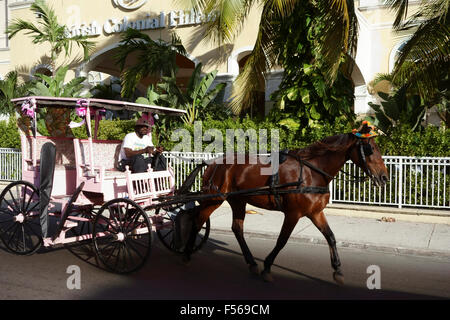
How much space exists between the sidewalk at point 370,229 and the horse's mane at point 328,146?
2607mm

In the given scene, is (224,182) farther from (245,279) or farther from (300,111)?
(300,111)

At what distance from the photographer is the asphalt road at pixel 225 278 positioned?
16.6ft

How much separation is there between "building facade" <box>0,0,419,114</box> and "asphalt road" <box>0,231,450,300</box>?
29.3ft

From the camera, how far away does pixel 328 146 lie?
5.67 m

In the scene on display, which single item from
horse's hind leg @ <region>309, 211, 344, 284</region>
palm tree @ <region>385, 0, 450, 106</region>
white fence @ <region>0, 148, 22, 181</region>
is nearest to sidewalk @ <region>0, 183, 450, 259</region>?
horse's hind leg @ <region>309, 211, 344, 284</region>

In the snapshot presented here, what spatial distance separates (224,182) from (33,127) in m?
2.76

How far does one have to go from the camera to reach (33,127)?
20.8 feet

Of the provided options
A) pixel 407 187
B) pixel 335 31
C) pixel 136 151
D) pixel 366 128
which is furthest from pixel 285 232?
pixel 407 187

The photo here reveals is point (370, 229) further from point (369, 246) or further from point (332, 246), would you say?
point (332, 246)

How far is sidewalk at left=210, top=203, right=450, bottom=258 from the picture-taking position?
24.5 feet

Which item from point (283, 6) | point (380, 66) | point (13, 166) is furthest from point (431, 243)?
point (13, 166)

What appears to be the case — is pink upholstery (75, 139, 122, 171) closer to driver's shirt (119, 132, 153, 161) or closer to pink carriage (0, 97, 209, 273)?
pink carriage (0, 97, 209, 273)

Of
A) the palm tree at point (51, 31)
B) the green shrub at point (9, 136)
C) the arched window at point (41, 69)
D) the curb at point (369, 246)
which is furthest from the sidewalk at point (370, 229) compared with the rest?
the arched window at point (41, 69)

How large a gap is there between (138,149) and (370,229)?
4.72m
